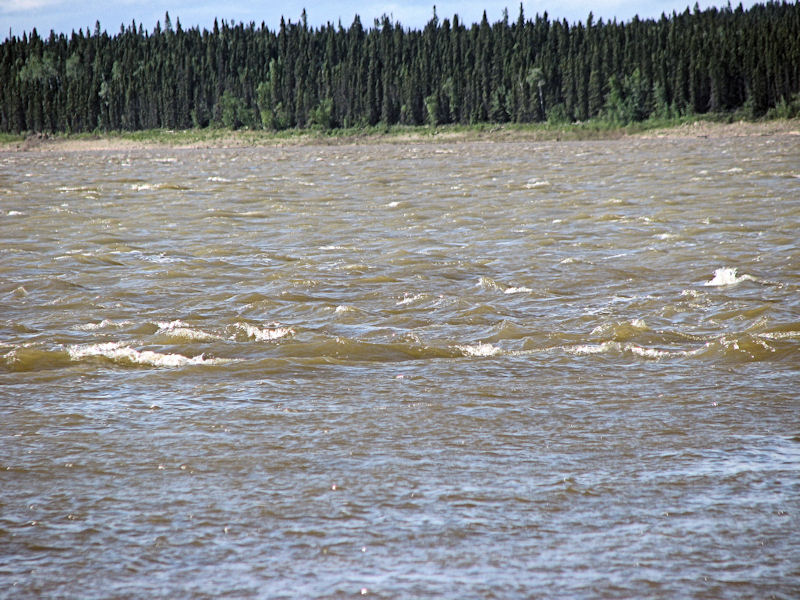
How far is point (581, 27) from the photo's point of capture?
516ft

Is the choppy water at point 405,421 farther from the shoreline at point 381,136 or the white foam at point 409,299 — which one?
the shoreline at point 381,136

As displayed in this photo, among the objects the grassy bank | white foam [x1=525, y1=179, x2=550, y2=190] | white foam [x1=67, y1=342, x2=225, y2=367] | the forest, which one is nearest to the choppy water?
white foam [x1=67, y1=342, x2=225, y2=367]

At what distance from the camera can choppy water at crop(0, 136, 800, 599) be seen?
12.9 feet

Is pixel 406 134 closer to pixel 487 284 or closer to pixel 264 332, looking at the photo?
pixel 487 284

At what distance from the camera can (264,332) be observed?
928 cm

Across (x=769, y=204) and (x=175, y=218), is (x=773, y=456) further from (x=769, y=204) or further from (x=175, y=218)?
(x=175, y=218)

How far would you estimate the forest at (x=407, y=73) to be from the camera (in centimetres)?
12000

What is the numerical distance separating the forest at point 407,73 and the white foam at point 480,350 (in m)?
107

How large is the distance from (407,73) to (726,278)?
141m

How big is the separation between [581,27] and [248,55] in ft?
199

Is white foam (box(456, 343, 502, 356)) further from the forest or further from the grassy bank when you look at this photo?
the forest

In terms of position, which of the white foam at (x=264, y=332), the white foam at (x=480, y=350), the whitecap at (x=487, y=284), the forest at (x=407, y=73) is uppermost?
the forest at (x=407, y=73)

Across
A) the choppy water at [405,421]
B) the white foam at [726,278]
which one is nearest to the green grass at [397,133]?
the white foam at [726,278]

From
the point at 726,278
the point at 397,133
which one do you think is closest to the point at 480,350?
the point at 726,278
